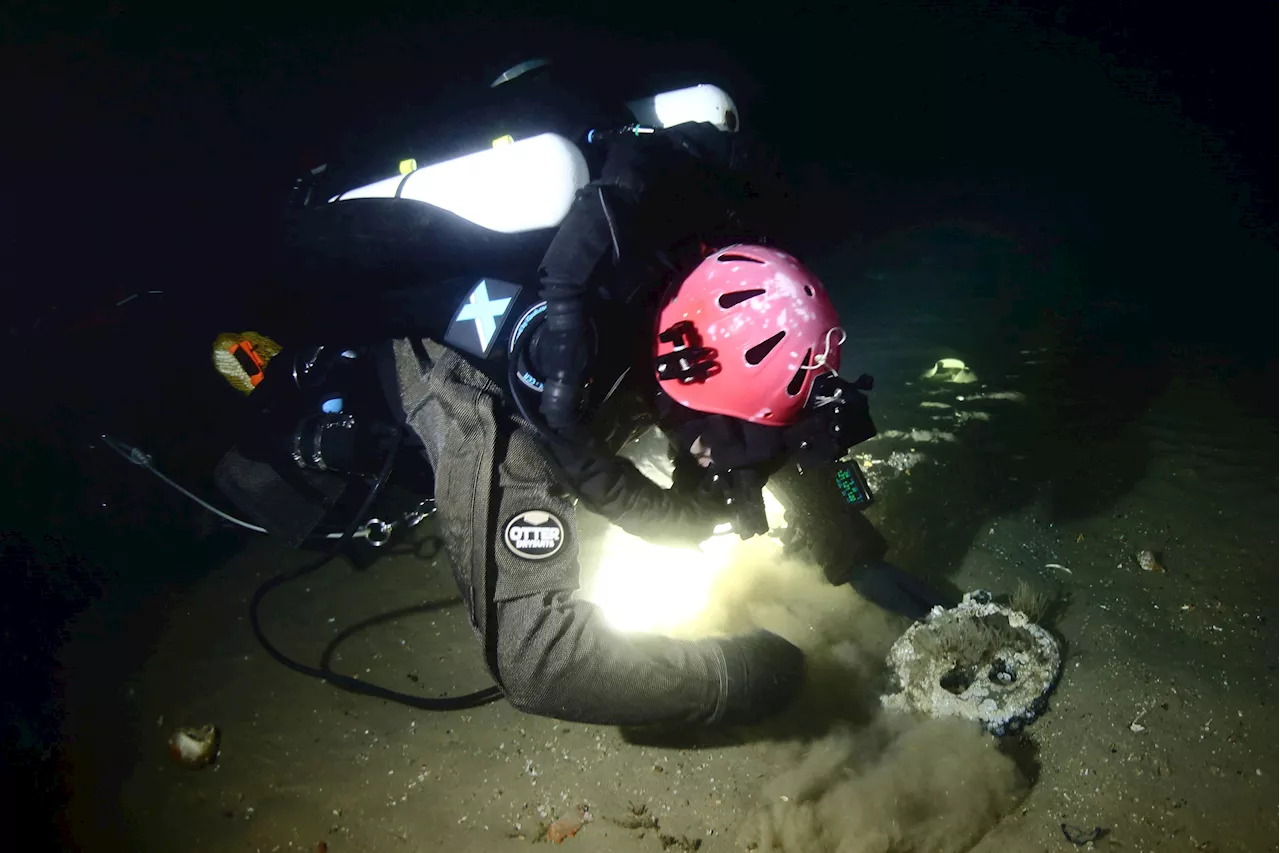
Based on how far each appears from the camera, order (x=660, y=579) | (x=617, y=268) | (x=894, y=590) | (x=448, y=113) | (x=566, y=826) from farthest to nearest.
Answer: (x=660, y=579) < (x=894, y=590) < (x=448, y=113) < (x=566, y=826) < (x=617, y=268)

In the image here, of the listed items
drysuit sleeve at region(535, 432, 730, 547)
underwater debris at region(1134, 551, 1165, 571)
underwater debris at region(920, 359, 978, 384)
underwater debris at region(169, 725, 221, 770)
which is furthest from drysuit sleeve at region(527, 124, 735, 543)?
underwater debris at region(920, 359, 978, 384)

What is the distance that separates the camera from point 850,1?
14.5 meters

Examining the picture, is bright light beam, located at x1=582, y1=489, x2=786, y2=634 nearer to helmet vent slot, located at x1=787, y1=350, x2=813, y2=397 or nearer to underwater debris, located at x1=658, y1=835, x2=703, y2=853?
underwater debris, located at x1=658, y1=835, x2=703, y2=853

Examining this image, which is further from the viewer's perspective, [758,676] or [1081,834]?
[758,676]

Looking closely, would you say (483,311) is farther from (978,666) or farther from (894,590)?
(978,666)

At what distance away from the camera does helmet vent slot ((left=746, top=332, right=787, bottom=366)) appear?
2432 mm

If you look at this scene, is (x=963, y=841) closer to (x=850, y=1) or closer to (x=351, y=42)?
(x=351, y=42)

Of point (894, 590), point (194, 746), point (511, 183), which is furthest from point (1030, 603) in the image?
point (194, 746)

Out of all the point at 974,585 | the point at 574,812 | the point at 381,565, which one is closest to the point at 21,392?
the point at 381,565

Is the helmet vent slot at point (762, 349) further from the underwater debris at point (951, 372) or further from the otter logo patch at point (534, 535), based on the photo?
the underwater debris at point (951, 372)

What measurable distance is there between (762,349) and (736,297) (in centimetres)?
24

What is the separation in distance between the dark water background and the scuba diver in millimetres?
720

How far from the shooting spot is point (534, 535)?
2.33 metres

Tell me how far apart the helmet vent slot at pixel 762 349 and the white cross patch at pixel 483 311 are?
1.02m
